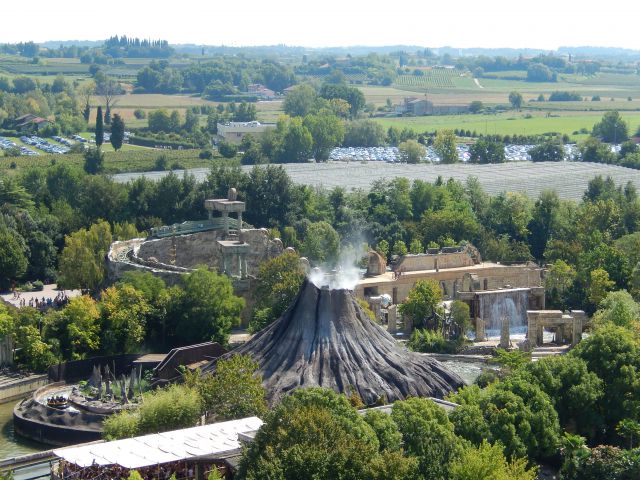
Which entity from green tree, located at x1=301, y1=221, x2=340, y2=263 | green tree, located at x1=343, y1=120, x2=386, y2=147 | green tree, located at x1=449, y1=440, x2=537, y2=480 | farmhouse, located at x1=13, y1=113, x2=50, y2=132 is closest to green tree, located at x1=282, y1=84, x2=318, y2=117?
green tree, located at x1=343, y1=120, x2=386, y2=147

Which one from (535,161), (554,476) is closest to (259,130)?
(535,161)

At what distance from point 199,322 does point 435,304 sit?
1098 cm

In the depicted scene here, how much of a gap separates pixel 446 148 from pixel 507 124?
44.8m

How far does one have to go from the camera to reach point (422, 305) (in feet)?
242

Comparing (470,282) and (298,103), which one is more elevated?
(470,282)

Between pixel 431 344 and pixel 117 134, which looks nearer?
pixel 431 344

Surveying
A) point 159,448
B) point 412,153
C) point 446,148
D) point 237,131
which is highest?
point 159,448

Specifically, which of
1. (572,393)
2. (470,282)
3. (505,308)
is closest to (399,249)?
(470,282)

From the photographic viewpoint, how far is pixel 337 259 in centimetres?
8631

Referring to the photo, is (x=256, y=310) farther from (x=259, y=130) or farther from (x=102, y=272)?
(x=259, y=130)

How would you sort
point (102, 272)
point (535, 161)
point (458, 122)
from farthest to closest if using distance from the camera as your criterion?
point (458, 122)
point (535, 161)
point (102, 272)

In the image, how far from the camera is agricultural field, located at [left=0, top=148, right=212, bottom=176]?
123456 mm

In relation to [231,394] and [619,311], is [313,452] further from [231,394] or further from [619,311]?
[619,311]

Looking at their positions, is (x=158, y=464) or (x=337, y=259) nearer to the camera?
Result: (x=158, y=464)
